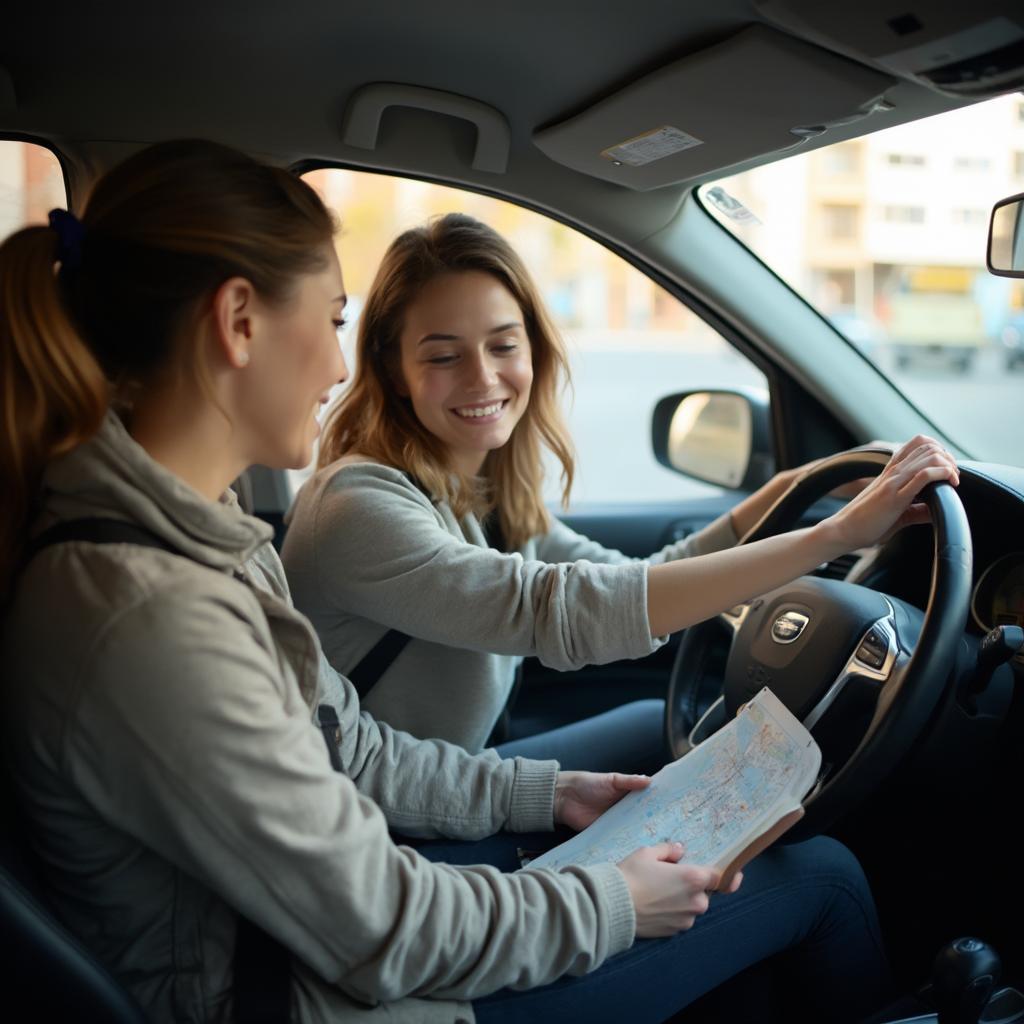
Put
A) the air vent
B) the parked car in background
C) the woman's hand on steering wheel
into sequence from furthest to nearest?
1. the parked car in background
2. the air vent
3. the woman's hand on steering wheel

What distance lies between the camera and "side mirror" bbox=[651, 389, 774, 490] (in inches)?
109

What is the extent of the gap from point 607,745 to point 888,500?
785 millimetres

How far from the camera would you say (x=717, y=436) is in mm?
2969

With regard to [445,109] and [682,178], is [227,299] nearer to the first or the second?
[445,109]

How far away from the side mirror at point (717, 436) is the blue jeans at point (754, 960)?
1.38 meters

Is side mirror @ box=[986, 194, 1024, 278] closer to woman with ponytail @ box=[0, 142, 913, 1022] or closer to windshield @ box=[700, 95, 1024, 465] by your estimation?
windshield @ box=[700, 95, 1024, 465]

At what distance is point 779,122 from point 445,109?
2.02 ft

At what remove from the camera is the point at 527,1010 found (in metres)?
1.26

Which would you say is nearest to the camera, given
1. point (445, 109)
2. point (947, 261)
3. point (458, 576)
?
point (458, 576)

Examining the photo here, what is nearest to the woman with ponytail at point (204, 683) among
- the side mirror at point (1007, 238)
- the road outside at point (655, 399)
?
the side mirror at point (1007, 238)

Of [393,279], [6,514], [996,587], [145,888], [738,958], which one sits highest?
[393,279]

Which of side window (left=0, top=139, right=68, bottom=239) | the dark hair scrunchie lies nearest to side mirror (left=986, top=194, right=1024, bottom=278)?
the dark hair scrunchie

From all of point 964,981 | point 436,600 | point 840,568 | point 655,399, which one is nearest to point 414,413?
point 436,600

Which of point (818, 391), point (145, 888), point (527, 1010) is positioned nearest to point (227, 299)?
point (145, 888)
